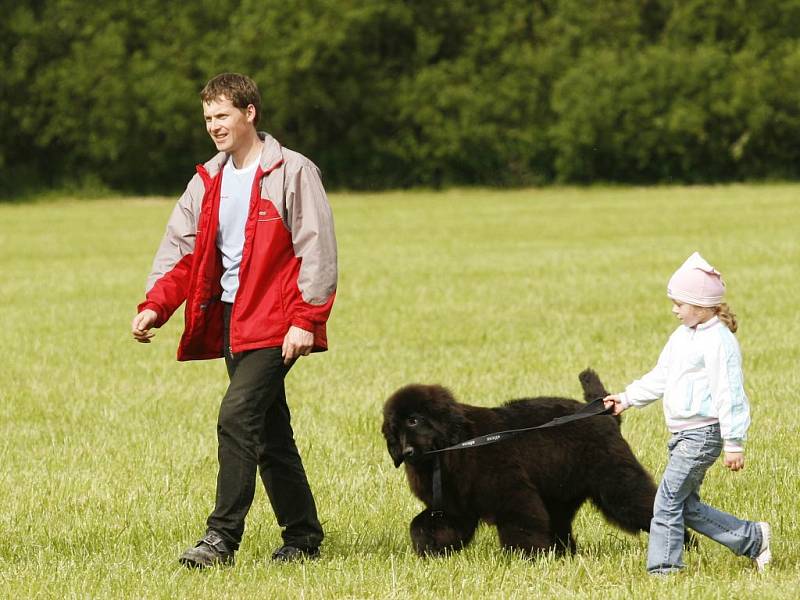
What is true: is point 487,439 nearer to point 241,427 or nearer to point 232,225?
point 241,427

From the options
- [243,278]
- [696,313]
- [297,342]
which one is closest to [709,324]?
[696,313]

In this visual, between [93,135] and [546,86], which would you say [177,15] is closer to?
[93,135]

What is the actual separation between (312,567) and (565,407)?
1404mm

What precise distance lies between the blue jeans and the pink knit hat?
0.51 metres

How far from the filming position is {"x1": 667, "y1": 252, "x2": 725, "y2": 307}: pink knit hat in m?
5.05

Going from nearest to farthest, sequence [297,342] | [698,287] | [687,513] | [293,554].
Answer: [698,287] < [687,513] < [297,342] < [293,554]

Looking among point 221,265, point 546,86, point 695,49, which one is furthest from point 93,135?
point 221,265

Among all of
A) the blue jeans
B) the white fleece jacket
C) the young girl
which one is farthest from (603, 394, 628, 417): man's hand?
the blue jeans

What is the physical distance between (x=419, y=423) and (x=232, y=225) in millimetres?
1226

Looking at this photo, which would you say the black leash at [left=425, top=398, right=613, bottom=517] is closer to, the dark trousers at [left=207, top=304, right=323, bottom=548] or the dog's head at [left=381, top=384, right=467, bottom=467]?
the dog's head at [left=381, top=384, right=467, bottom=467]

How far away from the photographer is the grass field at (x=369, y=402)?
545 cm

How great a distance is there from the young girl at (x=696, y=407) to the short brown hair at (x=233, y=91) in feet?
6.76

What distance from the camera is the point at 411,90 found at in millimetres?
57688

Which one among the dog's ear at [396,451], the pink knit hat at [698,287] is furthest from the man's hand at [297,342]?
the pink knit hat at [698,287]
